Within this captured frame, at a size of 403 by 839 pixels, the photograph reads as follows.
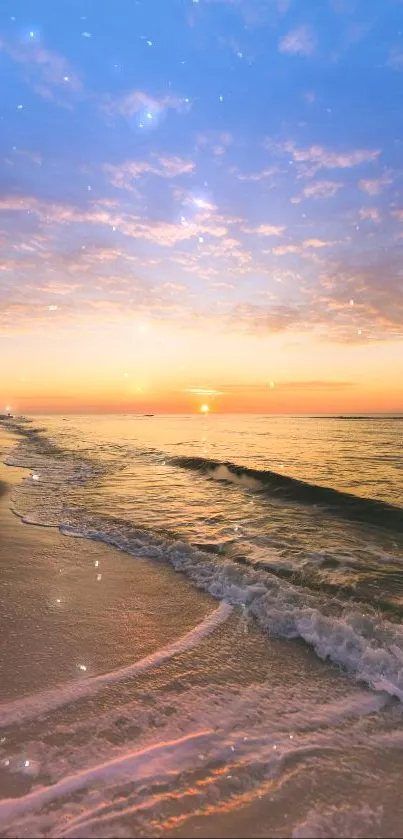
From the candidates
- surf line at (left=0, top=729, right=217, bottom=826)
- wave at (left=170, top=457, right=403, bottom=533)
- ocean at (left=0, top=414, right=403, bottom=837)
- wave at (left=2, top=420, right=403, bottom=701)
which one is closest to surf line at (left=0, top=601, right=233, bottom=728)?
ocean at (left=0, top=414, right=403, bottom=837)

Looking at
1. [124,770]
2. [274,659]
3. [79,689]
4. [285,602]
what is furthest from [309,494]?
[124,770]

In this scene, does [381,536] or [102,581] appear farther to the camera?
[381,536]

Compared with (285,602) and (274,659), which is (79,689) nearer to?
(274,659)

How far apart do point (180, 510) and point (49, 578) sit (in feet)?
21.0

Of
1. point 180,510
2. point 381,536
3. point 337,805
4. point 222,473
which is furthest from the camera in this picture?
point 222,473

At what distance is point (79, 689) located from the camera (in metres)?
4.21

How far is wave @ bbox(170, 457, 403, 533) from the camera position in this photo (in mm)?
12945

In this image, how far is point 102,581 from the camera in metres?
7.19

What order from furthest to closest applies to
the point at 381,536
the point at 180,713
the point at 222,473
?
1. the point at 222,473
2. the point at 381,536
3. the point at 180,713

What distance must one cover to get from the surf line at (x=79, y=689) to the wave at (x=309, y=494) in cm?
883

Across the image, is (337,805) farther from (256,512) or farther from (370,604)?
(256,512)

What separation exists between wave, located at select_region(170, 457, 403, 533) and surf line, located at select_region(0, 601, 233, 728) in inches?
347

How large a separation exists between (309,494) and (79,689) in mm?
13044

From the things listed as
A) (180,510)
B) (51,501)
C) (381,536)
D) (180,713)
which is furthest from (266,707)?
(51,501)
